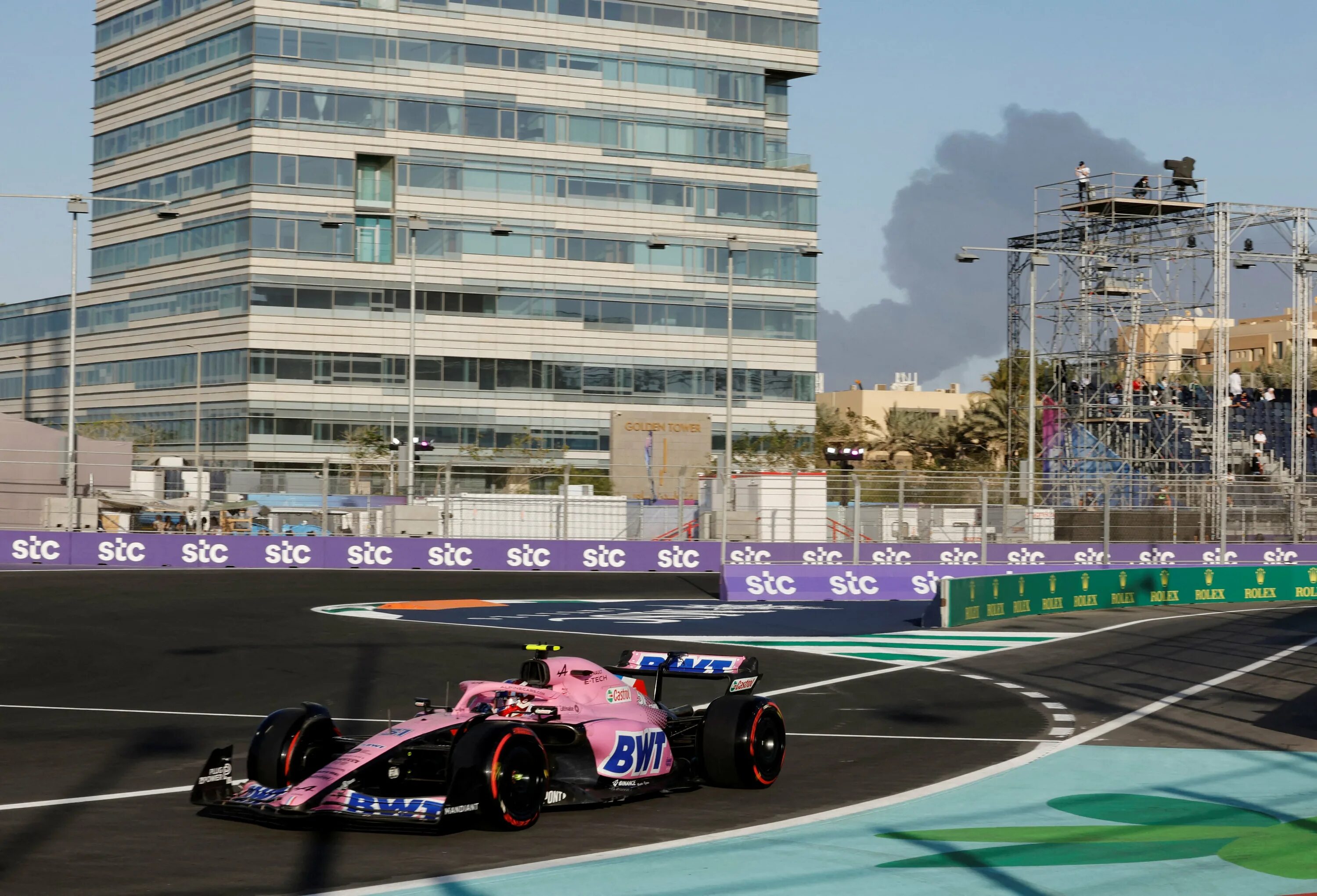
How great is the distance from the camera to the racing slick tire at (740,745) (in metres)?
11.0

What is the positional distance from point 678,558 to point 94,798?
27.3m

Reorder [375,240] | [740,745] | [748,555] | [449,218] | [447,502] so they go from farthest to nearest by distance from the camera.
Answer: [449,218] → [375,240] → [447,502] → [748,555] → [740,745]

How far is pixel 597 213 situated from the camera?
7275 centimetres

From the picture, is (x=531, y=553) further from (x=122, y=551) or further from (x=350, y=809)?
(x=350, y=809)

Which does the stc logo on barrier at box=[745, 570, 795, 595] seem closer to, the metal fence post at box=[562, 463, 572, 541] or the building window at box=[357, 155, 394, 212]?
the metal fence post at box=[562, 463, 572, 541]

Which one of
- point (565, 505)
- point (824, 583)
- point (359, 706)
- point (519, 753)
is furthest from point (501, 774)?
point (565, 505)

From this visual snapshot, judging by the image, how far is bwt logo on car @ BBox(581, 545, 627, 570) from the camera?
37156mm

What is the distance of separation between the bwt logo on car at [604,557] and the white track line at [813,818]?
21455 millimetres

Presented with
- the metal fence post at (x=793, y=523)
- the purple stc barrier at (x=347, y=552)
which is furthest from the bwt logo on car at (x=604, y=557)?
the metal fence post at (x=793, y=523)

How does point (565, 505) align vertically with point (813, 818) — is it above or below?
above

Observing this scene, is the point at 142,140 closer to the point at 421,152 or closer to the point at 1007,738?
the point at 421,152

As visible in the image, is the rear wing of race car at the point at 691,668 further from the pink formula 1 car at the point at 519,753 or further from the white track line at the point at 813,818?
the white track line at the point at 813,818

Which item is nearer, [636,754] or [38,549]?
[636,754]

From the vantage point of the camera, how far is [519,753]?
954cm
